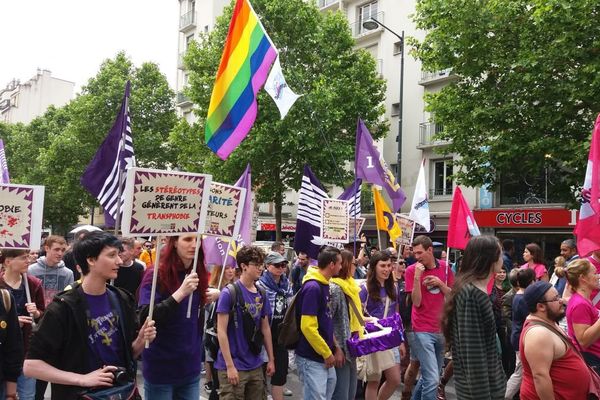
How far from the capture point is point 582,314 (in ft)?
14.5

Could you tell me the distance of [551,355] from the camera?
3.47m

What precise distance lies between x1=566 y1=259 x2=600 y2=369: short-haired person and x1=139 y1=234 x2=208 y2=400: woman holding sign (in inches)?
110

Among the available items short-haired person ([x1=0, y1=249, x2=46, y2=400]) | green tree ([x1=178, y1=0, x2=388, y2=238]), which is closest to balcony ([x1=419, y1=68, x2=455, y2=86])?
green tree ([x1=178, y1=0, x2=388, y2=238])

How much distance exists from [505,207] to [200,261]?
20.8 metres

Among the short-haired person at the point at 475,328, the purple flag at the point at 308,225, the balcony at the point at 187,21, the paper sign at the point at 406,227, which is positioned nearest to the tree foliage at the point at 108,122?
the balcony at the point at 187,21

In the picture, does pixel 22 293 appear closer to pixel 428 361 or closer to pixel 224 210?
pixel 224 210

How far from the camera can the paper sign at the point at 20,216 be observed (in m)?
4.61

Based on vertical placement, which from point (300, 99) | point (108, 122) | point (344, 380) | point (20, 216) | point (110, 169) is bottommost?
point (344, 380)

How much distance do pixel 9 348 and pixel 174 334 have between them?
1.09 m

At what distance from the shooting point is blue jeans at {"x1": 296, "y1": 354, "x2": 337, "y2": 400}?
16.9 feet

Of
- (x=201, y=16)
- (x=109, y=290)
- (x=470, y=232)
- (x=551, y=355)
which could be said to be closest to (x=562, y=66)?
(x=470, y=232)

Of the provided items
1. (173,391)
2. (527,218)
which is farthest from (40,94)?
(173,391)

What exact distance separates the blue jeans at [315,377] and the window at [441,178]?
21399 mm

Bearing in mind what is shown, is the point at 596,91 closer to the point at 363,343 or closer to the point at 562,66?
the point at 562,66
